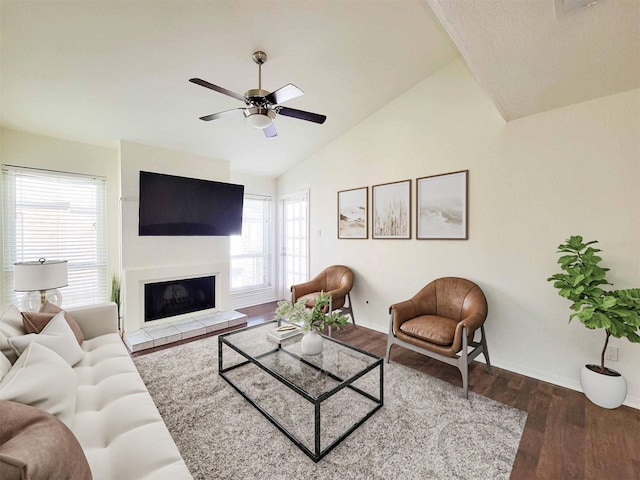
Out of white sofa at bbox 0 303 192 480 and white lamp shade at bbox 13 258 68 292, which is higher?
white lamp shade at bbox 13 258 68 292

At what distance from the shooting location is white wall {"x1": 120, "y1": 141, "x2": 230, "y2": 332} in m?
3.52

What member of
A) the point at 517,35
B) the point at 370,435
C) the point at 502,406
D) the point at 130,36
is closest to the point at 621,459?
the point at 502,406

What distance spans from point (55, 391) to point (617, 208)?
3992 mm

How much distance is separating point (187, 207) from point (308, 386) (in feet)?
10.1

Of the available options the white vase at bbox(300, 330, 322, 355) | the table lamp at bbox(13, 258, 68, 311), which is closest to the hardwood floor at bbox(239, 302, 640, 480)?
the white vase at bbox(300, 330, 322, 355)

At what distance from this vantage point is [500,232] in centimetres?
282

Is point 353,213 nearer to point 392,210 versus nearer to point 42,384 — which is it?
point 392,210

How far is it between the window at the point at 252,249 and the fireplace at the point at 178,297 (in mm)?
701

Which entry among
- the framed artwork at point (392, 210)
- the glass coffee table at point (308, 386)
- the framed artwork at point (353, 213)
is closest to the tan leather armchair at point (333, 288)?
the framed artwork at point (353, 213)

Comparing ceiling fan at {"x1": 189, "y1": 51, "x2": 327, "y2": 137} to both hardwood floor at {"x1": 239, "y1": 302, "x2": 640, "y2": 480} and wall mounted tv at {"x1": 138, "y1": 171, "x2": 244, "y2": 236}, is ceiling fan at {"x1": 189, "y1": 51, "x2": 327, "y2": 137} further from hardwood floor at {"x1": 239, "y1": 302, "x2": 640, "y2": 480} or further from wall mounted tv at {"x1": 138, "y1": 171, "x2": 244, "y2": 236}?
hardwood floor at {"x1": 239, "y1": 302, "x2": 640, "y2": 480}

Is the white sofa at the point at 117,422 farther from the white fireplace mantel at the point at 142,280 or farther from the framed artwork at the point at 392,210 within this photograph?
the framed artwork at the point at 392,210

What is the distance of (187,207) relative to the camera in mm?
3881

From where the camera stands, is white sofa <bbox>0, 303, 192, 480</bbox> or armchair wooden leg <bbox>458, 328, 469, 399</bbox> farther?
armchair wooden leg <bbox>458, 328, 469, 399</bbox>

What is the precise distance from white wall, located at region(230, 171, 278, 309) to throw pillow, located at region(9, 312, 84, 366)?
9.67ft
